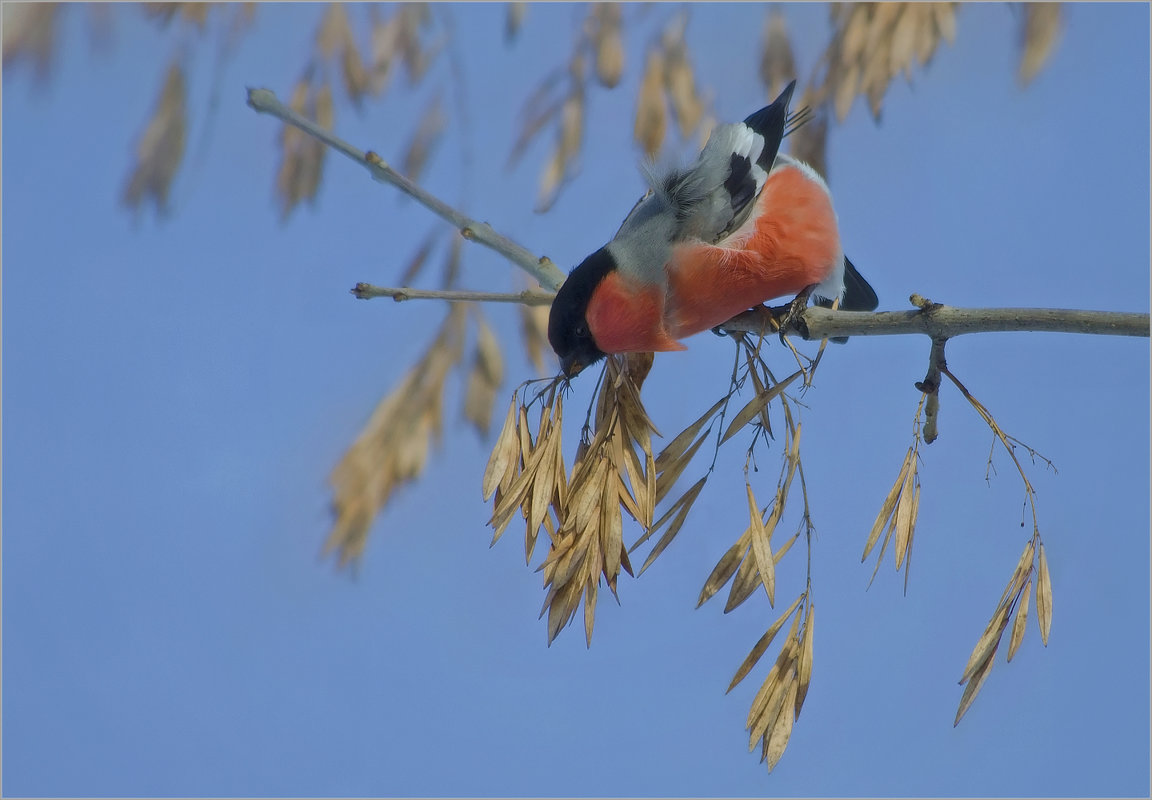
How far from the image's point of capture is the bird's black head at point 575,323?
3.07 feet

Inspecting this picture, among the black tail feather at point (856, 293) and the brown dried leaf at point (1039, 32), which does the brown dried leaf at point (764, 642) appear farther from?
the brown dried leaf at point (1039, 32)

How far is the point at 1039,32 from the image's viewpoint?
1.68 m

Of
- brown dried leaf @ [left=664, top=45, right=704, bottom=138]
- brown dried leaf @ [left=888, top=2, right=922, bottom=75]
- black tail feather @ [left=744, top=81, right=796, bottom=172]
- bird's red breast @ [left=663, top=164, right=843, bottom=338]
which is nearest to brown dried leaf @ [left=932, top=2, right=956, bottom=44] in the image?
brown dried leaf @ [left=888, top=2, right=922, bottom=75]

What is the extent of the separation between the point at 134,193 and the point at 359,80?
1.33ft

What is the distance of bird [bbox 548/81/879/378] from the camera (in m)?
0.94

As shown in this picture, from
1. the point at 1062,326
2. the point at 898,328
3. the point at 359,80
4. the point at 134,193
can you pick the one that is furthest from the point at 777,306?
the point at 134,193

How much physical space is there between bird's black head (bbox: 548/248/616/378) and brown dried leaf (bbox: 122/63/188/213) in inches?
38.7

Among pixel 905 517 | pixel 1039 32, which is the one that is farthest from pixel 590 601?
pixel 1039 32

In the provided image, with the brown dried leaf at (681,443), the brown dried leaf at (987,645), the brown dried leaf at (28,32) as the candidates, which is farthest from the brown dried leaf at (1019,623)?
the brown dried leaf at (28,32)

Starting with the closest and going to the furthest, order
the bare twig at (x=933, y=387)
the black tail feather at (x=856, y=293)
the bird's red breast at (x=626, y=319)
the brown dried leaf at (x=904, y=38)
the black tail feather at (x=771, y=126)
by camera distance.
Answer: the bare twig at (x=933, y=387) < the bird's red breast at (x=626, y=319) < the black tail feather at (x=771, y=126) < the black tail feather at (x=856, y=293) < the brown dried leaf at (x=904, y=38)

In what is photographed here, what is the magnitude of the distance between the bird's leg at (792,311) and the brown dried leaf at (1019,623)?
308 millimetres

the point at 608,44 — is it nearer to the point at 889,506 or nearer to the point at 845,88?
the point at 845,88

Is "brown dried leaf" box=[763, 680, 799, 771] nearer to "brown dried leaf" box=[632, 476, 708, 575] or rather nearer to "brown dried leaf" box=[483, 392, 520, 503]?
"brown dried leaf" box=[632, 476, 708, 575]

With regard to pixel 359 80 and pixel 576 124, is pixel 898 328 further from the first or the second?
pixel 359 80
